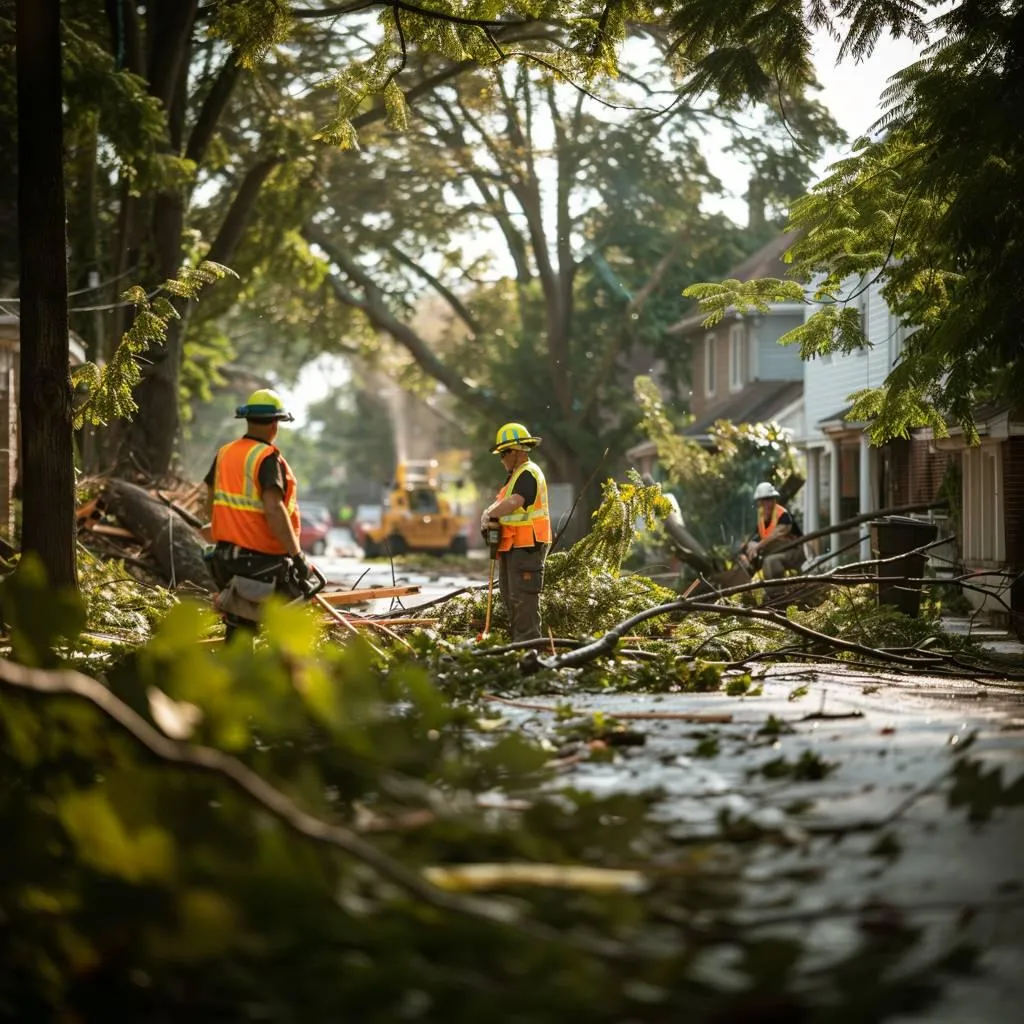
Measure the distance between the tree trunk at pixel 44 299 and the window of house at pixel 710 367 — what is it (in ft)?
121

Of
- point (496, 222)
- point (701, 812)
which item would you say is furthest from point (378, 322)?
point (701, 812)

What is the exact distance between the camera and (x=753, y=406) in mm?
42500

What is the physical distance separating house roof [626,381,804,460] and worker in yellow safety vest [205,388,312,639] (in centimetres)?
3002

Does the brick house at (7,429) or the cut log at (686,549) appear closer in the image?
the cut log at (686,549)

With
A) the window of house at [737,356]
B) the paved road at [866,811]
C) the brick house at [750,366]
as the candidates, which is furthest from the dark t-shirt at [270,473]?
the window of house at [737,356]

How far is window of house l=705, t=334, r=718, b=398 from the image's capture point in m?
47.4

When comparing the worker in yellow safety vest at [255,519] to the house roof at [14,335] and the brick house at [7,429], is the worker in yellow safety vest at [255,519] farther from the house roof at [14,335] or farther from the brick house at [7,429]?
the brick house at [7,429]

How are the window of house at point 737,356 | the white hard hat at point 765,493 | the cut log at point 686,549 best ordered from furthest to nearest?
the window of house at point 737,356 → the cut log at point 686,549 → the white hard hat at point 765,493

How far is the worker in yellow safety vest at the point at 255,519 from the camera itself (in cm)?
1045

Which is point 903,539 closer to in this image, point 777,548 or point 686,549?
point 777,548

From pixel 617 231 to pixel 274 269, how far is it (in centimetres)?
1310

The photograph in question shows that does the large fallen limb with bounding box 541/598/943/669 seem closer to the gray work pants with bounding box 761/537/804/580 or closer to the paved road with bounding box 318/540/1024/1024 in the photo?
the paved road with bounding box 318/540/1024/1024

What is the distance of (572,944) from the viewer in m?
4.11

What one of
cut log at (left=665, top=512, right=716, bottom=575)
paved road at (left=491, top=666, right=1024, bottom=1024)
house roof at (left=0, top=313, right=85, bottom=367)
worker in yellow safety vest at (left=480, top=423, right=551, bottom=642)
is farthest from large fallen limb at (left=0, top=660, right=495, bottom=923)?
cut log at (left=665, top=512, right=716, bottom=575)
